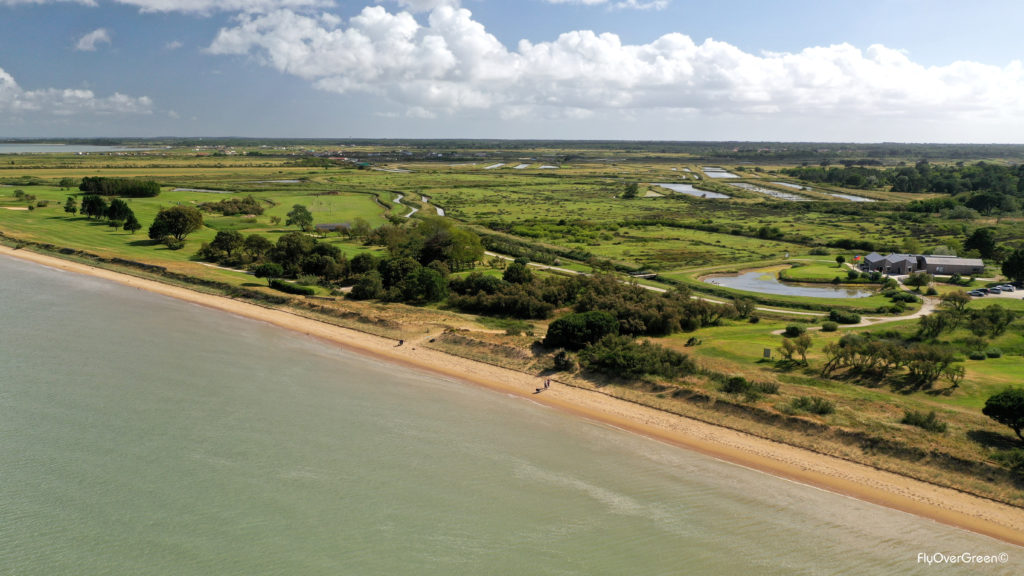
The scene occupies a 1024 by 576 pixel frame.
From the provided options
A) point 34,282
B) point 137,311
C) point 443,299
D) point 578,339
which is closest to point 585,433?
point 578,339

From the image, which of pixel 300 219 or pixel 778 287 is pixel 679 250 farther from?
pixel 300 219

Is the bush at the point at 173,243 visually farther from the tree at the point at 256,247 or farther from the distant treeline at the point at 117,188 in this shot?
the distant treeline at the point at 117,188

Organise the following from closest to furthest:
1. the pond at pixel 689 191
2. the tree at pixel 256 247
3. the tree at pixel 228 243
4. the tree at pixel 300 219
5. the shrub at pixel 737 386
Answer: the shrub at pixel 737 386
the tree at pixel 256 247
the tree at pixel 228 243
the tree at pixel 300 219
the pond at pixel 689 191

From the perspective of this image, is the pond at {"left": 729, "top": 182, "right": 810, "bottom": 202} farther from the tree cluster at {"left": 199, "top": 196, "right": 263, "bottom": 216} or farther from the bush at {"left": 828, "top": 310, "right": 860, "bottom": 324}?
the tree cluster at {"left": 199, "top": 196, "right": 263, "bottom": 216}

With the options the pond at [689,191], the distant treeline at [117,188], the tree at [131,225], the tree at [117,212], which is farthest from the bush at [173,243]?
the pond at [689,191]

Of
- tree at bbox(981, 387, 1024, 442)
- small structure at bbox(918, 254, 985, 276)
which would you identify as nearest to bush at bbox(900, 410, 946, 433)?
tree at bbox(981, 387, 1024, 442)

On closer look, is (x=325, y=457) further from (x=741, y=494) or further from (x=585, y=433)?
(x=741, y=494)
